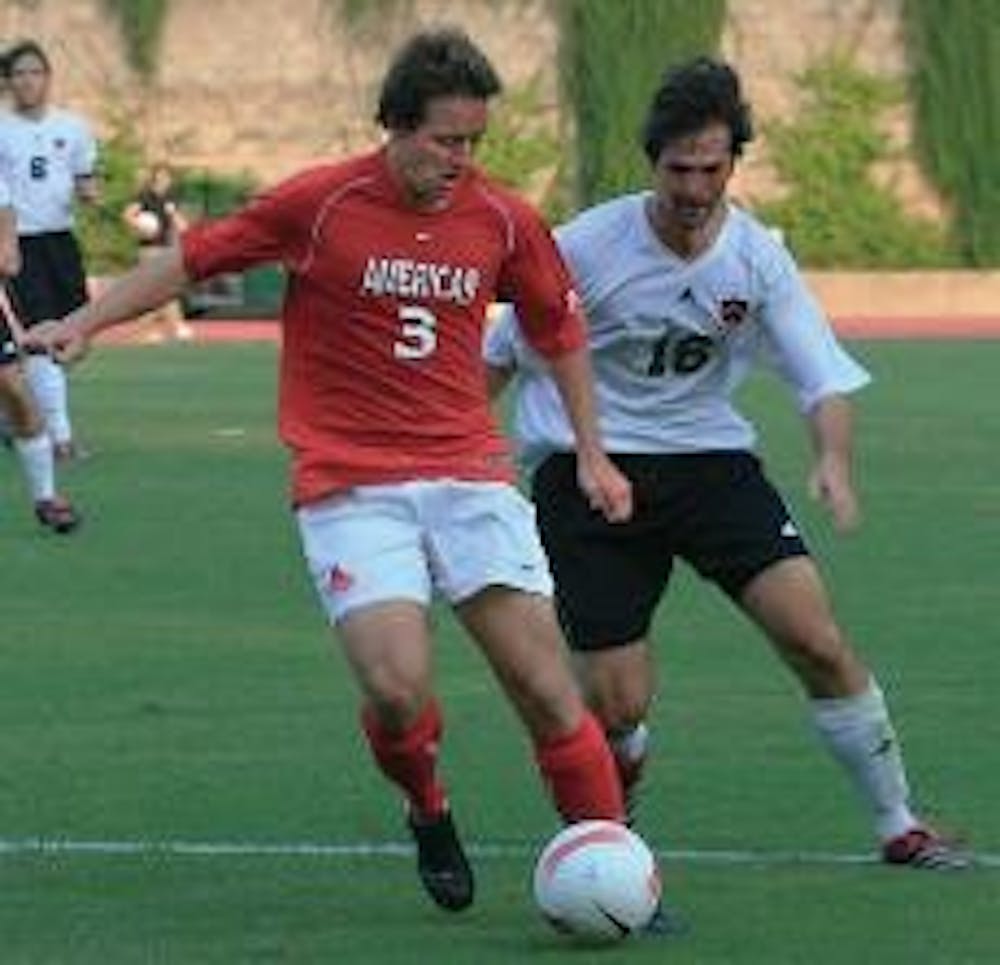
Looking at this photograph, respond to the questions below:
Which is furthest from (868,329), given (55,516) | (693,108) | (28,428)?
(693,108)

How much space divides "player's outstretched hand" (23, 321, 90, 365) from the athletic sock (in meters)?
1.70

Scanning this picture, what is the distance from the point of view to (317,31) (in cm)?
5131

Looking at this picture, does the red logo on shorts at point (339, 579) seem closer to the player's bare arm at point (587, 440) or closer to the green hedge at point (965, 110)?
the player's bare arm at point (587, 440)

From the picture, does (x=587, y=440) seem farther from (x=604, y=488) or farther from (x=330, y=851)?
(x=330, y=851)

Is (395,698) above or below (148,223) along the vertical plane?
above

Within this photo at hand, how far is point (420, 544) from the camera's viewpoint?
9008 mm

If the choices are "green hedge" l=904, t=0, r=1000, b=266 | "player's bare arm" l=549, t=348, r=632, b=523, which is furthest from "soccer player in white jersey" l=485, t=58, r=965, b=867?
"green hedge" l=904, t=0, r=1000, b=266

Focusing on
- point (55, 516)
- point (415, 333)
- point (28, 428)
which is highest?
point (415, 333)

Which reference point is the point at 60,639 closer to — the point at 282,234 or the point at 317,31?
the point at 282,234

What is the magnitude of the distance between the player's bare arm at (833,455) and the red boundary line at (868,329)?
97.3 ft

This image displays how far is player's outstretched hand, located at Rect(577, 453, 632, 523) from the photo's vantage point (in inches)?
356

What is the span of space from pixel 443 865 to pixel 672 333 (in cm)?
148

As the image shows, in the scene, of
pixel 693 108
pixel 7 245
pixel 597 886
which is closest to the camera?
pixel 597 886

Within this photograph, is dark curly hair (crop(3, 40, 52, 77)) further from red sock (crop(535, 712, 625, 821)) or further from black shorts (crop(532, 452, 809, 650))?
red sock (crop(535, 712, 625, 821))
